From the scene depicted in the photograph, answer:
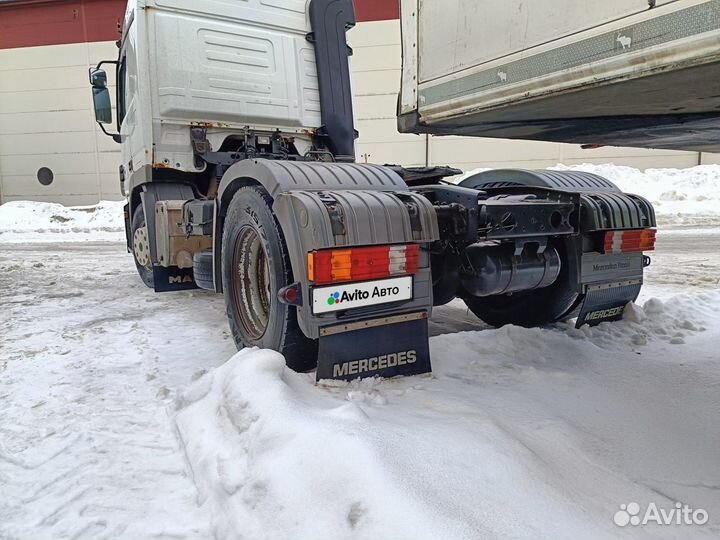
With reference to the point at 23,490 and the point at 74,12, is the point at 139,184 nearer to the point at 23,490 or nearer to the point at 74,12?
the point at 23,490

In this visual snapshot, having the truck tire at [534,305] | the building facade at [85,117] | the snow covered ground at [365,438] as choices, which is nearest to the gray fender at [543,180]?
the truck tire at [534,305]

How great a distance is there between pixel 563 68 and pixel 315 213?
3.78 ft

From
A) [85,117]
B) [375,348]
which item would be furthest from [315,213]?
[85,117]

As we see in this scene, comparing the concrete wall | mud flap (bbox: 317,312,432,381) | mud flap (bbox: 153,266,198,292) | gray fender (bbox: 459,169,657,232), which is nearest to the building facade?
the concrete wall

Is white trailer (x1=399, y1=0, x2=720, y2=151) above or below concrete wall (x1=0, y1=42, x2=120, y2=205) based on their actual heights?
below

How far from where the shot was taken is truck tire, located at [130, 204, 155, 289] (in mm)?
5294

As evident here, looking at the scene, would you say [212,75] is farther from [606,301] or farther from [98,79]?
[606,301]

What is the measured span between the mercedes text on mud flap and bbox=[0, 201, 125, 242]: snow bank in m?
7.51

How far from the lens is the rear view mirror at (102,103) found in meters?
5.73

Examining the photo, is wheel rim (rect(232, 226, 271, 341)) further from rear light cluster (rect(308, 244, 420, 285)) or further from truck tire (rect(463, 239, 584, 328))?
truck tire (rect(463, 239, 584, 328))

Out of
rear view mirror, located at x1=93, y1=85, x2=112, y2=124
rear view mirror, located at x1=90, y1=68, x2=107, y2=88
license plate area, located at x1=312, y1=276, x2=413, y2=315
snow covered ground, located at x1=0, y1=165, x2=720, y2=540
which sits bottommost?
snow covered ground, located at x1=0, y1=165, x2=720, y2=540

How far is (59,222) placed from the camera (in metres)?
14.4

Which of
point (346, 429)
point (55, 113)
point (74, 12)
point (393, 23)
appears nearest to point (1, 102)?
point (55, 113)

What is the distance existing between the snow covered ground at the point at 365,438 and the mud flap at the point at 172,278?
3.64ft
